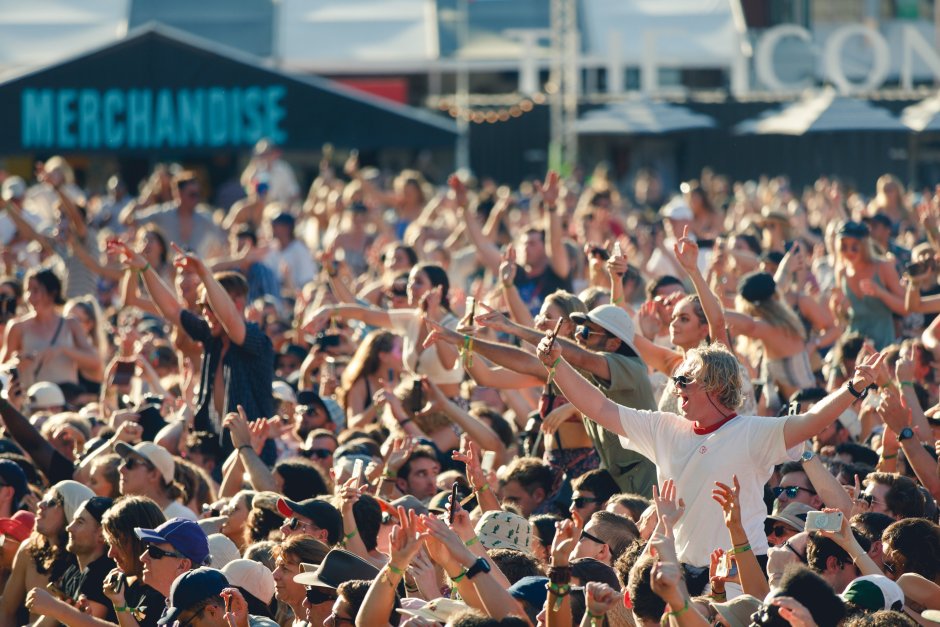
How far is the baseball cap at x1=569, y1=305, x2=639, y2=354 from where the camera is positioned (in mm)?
6340

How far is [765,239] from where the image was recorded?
11.8 m

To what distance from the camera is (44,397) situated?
907cm

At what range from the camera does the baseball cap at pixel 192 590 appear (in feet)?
16.7

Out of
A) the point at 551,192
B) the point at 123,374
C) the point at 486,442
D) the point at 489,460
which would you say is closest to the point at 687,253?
the point at 486,442

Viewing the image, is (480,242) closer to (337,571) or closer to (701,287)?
(701,287)

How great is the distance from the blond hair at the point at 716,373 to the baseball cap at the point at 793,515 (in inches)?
26.2

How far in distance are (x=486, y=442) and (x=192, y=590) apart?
2440mm

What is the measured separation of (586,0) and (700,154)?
6463mm

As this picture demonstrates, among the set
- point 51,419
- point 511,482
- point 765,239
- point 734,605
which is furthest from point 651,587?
point 765,239

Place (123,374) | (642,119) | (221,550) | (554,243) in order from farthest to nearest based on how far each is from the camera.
A: 1. (642,119)
2. (554,243)
3. (123,374)
4. (221,550)

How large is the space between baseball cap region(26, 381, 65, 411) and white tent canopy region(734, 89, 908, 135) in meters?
12.3

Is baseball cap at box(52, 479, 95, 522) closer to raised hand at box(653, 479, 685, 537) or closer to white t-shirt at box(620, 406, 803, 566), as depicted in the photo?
white t-shirt at box(620, 406, 803, 566)

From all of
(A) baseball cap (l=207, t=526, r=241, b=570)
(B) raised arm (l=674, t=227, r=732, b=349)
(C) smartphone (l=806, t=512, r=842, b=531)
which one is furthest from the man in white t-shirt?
(A) baseball cap (l=207, t=526, r=241, b=570)

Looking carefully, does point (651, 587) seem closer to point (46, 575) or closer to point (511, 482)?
point (511, 482)
